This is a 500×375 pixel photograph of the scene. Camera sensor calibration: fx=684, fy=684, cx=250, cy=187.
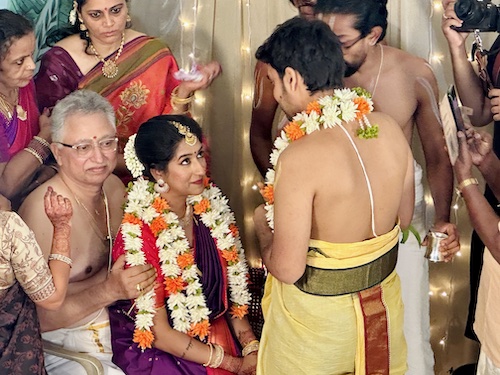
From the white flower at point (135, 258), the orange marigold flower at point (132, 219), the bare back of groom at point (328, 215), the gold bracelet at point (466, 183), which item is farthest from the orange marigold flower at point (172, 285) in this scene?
the gold bracelet at point (466, 183)

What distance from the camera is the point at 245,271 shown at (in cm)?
241

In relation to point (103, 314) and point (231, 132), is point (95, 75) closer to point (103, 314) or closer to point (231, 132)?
point (231, 132)

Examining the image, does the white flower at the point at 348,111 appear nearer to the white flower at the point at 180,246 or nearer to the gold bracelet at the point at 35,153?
the white flower at the point at 180,246

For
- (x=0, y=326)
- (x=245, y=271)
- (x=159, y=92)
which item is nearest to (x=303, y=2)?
(x=159, y=92)

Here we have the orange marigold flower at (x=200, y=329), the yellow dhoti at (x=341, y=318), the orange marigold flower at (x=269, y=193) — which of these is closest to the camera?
the yellow dhoti at (x=341, y=318)

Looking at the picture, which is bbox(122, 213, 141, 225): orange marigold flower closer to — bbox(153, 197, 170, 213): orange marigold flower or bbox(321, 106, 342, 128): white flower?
bbox(153, 197, 170, 213): orange marigold flower

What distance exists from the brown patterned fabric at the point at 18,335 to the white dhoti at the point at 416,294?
4.39ft

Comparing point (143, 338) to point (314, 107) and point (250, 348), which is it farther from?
point (314, 107)

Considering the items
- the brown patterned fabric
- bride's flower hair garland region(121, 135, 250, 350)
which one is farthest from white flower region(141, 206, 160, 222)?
the brown patterned fabric

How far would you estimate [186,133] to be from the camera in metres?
2.23

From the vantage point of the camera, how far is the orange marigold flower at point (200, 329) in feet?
7.41

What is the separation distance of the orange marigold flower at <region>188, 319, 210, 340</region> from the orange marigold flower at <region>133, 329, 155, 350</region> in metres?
0.14

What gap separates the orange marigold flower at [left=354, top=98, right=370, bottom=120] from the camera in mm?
1880

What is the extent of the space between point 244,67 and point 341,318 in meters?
1.25
